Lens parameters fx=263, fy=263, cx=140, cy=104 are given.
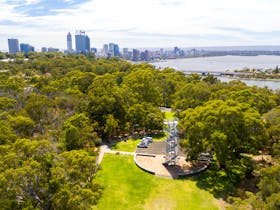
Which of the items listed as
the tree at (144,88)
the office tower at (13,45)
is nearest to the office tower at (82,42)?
the office tower at (13,45)

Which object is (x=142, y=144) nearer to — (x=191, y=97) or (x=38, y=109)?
(x=191, y=97)

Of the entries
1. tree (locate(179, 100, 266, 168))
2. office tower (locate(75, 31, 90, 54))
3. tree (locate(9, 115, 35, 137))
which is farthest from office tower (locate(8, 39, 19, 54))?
tree (locate(179, 100, 266, 168))

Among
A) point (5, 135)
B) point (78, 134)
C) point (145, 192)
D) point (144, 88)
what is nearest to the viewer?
point (145, 192)

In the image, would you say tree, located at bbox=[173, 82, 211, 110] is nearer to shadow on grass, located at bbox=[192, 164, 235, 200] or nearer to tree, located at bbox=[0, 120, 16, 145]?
shadow on grass, located at bbox=[192, 164, 235, 200]

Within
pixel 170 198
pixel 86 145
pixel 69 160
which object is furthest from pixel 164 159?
pixel 69 160

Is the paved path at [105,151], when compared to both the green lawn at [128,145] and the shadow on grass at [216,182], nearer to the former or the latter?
the green lawn at [128,145]

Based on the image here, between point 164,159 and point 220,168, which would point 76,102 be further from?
point 220,168

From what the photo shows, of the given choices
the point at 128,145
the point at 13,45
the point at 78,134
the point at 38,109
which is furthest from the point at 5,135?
the point at 13,45
